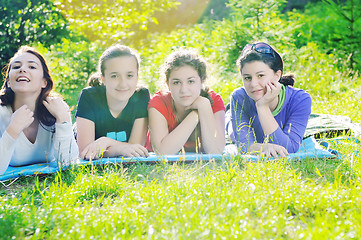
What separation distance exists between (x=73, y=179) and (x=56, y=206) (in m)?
0.55

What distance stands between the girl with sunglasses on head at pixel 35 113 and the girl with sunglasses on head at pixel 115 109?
0.30 meters

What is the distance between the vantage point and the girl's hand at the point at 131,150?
11.5 ft

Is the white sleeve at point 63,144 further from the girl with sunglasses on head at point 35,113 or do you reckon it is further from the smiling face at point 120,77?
the smiling face at point 120,77

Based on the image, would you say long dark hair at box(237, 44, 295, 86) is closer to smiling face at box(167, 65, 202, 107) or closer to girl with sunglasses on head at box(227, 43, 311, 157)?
girl with sunglasses on head at box(227, 43, 311, 157)

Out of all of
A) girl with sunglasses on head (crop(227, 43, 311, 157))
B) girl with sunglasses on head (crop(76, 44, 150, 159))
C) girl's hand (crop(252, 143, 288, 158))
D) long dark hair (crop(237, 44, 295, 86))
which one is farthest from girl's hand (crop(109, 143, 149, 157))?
long dark hair (crop(237, 44, 295, 86))

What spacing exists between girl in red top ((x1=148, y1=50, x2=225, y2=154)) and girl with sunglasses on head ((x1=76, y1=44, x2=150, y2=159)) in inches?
6.5

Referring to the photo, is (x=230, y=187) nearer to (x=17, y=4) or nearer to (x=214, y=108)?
(x=214, y=108)

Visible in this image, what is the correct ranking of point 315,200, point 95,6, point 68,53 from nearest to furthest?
point 315,200 → point 68,53 → point 95,6

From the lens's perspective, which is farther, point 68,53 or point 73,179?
point 68,53

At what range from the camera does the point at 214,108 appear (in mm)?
3883

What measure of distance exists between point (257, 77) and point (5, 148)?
229cm

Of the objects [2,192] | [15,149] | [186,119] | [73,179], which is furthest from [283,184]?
[15,149]

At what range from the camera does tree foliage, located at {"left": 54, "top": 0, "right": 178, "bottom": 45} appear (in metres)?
9.05

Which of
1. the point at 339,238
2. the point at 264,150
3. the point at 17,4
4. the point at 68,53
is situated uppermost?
the point at 17,4
